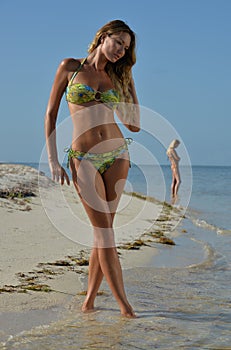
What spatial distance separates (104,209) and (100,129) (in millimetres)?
586

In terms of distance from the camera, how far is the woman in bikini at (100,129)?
3.93 meters

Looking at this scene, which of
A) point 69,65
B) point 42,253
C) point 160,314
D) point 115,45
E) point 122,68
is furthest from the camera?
point 42,253

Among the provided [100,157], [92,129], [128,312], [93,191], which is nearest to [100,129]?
[92,129]

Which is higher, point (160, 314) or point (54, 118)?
point (54, 118)

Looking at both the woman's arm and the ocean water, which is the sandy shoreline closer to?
the ocean water

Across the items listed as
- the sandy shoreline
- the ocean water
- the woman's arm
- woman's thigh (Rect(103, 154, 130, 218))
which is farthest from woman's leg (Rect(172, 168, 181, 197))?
the woman's arm

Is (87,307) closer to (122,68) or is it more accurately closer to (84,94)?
(84,94)

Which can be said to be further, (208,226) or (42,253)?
(208,226)

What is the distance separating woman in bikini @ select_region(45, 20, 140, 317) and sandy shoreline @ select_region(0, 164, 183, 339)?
73 centimetres

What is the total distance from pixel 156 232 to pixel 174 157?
385 inches

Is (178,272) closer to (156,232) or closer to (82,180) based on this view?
(82,180)

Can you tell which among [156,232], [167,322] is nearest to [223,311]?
[167,322]

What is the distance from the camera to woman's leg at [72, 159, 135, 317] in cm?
394

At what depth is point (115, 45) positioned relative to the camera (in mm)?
3881
